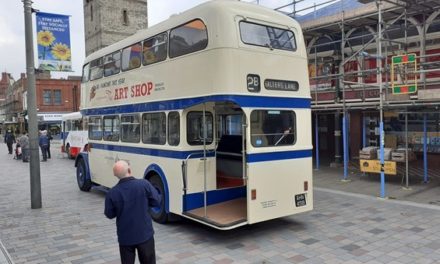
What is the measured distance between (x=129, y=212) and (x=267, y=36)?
4137mm

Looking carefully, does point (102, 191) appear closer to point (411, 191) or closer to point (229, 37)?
point (229, 37)

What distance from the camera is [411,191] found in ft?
33.8

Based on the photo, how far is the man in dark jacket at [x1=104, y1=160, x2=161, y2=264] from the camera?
4242 millimetres

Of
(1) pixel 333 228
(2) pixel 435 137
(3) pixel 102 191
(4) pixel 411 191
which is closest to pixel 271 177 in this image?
(1) pixel 333 228

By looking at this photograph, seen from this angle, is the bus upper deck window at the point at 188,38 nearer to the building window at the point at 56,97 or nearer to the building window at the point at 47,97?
the building window at the point at 47,97

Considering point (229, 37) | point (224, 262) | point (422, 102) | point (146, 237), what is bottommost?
point (224, 262)

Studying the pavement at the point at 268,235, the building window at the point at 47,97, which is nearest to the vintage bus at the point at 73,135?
the pavement at the point at 268,235

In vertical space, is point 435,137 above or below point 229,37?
below

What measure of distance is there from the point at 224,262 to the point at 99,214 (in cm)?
397

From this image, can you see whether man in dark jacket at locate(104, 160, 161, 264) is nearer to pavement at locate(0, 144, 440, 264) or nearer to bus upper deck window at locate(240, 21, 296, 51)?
pavement at locate(0, 144, 440, 264)

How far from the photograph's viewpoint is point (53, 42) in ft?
33.4

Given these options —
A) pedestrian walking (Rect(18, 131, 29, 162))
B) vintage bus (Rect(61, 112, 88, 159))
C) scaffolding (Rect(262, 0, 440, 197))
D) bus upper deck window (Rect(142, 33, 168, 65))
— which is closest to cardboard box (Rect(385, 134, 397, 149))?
scaffolding (Rect(262, 0, 440, 197))

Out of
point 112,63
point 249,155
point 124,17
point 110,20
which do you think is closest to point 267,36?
point 249,155

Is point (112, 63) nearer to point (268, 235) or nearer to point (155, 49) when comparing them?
point (155, 49)
